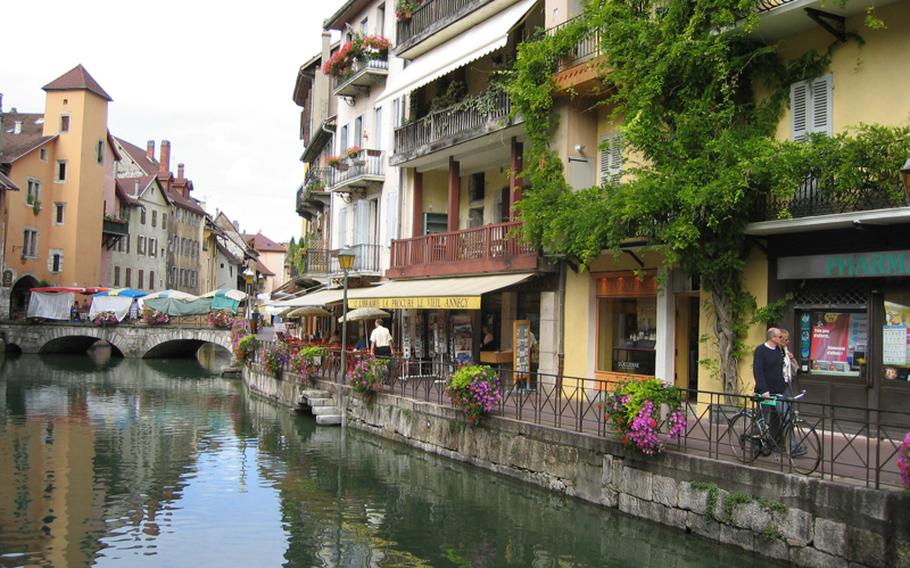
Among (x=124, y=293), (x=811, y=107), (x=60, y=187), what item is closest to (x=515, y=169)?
(x=811, y=107)

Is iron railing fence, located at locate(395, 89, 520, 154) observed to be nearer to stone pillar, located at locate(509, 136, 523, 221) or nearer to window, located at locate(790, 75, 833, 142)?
stone pillar, located at locate(509, 136, 523, 221)

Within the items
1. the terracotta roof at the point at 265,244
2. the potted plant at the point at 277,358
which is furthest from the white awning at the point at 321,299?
the terracotta roof at the point at 265,244

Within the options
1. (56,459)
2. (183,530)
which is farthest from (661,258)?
(56,459)

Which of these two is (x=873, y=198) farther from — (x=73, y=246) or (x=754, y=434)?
(x=73, y=246)

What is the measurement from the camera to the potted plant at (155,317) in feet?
167

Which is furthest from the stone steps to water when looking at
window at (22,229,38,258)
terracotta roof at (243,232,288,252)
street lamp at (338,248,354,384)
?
terracotta roof at (243,232,288,252)

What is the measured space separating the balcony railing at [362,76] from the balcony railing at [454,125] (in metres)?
3.70

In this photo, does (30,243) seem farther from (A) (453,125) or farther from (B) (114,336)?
(A) (453,125)

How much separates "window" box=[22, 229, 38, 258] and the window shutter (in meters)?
51.9

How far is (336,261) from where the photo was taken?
31156 mm

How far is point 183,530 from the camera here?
11.1 metres

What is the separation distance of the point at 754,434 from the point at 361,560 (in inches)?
204

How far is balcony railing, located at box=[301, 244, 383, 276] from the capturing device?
27703 mm

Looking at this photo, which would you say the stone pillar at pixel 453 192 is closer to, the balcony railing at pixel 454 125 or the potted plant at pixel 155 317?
the balcony railing at pixel 454 125
